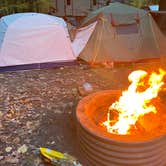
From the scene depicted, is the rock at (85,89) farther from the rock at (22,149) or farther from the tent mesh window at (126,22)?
the tent mesh window at (126,22)

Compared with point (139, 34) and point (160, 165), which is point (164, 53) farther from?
point (160, 165)

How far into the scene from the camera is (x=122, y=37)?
6504mm

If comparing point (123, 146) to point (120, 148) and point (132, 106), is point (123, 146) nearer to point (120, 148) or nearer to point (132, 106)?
point (120, 148)

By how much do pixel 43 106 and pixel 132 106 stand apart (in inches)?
72.7

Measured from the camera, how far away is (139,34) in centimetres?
656

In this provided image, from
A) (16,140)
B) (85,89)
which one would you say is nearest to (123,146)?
(16,140)

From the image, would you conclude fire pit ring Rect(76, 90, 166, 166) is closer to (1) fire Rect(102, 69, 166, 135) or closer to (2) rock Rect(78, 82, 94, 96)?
(1) fire Rect(102, 69, 166, 135)

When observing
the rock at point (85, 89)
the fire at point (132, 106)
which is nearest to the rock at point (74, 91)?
the rock at point (85, 89)

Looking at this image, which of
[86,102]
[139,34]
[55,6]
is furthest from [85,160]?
[55,6]

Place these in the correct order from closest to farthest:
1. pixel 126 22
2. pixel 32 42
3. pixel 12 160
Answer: pixel 12 160 → pixel 32 42 → pixel 126 22

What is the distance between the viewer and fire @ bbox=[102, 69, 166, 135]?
3250mm

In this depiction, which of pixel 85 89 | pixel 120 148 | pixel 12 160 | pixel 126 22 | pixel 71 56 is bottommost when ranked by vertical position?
pixel 12 160

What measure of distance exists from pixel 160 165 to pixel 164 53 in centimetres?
429

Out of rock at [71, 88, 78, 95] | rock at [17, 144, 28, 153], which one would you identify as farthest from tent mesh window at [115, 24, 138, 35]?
rock at [17, 144, 28, 153]
